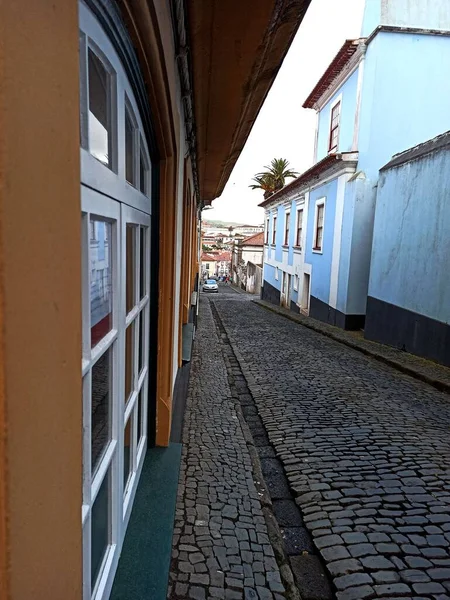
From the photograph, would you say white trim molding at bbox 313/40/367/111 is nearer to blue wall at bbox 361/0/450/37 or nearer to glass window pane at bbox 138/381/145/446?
blue wall at bbox 361/0/450/37

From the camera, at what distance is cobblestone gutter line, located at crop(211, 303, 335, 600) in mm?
2531

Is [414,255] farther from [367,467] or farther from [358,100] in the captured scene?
[367,467]

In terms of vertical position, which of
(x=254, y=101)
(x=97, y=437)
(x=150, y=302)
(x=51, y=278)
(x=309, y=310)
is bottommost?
(x=309, y=310)

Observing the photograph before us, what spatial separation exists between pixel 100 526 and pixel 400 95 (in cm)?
1460

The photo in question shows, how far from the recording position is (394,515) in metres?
3.21

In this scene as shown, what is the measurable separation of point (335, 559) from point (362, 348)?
25.4ft

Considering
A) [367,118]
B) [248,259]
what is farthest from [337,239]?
[248,259]

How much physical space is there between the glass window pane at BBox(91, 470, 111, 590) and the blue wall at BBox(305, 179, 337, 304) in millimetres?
14392

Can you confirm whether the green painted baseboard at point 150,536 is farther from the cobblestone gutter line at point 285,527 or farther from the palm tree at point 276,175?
the palm tree at point 276,175

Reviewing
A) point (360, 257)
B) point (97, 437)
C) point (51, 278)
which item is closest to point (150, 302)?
point (97, 437)

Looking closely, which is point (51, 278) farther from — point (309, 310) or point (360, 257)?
point (309, 310)

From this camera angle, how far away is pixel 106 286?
5.24 feet

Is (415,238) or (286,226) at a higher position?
(286,226)

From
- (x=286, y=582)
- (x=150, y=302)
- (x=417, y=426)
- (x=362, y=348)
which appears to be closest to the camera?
(x=286, y=582)
